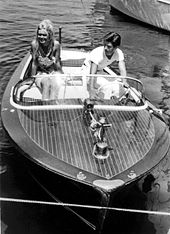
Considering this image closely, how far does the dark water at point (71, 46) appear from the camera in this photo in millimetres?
4301

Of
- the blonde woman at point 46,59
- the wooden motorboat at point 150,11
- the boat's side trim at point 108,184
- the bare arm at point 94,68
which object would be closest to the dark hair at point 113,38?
the bare arm at point 94,68

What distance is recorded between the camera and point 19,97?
4.81m

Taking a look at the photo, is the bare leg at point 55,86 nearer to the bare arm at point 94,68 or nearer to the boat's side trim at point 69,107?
the boat's side trim at point 69,107

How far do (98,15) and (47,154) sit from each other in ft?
40.2

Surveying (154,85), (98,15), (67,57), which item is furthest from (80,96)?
(98,15)

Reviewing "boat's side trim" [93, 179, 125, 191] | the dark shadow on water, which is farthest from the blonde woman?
"boat's side trim" [93, 179, 125, 191]

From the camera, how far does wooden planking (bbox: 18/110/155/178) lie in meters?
3.73

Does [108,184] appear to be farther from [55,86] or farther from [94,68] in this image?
[94,68]

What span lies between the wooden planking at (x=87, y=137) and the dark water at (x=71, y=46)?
689 millimetres

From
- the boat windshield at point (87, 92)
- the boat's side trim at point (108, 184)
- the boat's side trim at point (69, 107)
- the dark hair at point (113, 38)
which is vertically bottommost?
the boat's side trim at point (108, 184)

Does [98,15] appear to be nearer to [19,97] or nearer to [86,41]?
[86,41]

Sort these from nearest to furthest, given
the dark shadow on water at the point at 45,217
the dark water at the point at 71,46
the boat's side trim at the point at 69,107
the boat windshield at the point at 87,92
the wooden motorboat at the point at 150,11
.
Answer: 1. the dark shadow on water at the point at 45,217
2. the dark water at the point at 71,46
3. the boat's side trim at the point at 69,107
4. the boat windshield at the point at 87,92
5. the wooden motorboat at the point at 150,11

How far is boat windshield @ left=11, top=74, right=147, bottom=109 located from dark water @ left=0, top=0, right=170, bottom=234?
81cm

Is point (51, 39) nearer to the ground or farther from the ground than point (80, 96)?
farther from the ground
